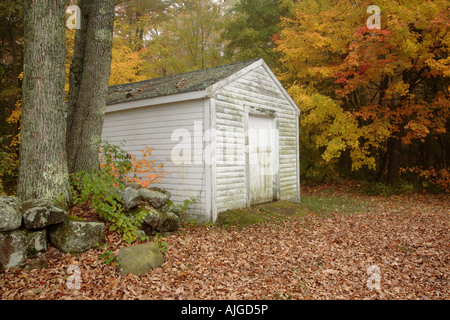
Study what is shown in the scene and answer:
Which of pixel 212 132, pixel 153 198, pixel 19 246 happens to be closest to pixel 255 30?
pixel 212 132

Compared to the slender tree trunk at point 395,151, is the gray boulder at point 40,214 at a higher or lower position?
lower

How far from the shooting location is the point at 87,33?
7066 millimetres

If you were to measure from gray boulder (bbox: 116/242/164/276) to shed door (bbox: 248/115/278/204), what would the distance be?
15.1 feet

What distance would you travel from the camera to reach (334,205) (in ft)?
35.6

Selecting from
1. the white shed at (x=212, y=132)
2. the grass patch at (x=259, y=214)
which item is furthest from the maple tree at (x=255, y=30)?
the grass patch at (x=259, y=214)

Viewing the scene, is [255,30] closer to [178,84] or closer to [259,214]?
[178,84]

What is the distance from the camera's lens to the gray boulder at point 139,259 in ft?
14.7

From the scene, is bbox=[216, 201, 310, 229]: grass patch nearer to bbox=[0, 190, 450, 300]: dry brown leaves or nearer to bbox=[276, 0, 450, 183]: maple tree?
bbox=[0, 190, 450, 300]: dry brown leaves

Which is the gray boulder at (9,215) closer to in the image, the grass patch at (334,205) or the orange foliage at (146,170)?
the orange foliage at (146,170)

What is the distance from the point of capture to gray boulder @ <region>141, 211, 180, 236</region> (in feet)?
19.4

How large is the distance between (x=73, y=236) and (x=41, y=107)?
7.72 feet

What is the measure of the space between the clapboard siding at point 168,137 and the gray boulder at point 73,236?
9.37 ft

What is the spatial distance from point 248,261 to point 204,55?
583 inches

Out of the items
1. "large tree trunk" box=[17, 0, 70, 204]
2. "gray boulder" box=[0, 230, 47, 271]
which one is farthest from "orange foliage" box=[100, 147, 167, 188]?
"gray boulder" box=[0, 230, 47, 271]
